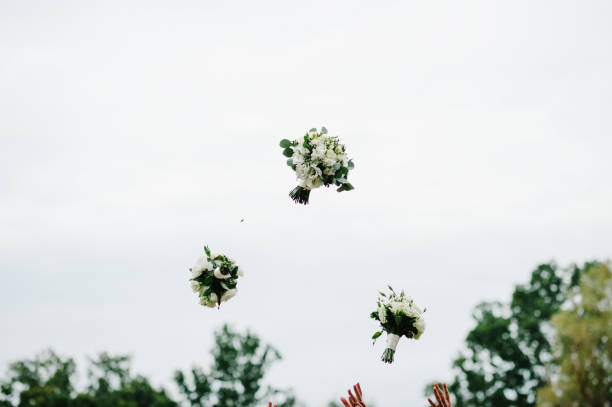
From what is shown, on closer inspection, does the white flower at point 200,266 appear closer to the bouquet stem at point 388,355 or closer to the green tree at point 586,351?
the bouquet stem at point 388,355

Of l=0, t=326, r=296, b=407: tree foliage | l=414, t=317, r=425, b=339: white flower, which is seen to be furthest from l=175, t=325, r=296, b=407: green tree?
l=414, t=317, r=425, b=339: white flower

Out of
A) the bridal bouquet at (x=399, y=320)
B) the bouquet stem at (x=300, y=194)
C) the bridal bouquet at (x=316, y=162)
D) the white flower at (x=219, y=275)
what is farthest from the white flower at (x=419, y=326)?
the white flower at (x=219, y=275)

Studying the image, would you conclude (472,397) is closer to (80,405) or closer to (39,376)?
(80,405)

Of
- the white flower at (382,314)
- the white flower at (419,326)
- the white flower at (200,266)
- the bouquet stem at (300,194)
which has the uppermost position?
the bouquet stem at (300,194)

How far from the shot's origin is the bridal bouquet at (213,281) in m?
6.32

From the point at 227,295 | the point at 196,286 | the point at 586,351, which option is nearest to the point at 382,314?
the point at 227,295

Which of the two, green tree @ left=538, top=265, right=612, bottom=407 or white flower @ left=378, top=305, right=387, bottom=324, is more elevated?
green tree @ left=538, top=265, right=612, bottom=407

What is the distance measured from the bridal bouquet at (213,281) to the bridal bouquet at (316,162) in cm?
108

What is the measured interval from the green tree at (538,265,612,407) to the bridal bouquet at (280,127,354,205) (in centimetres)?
2406

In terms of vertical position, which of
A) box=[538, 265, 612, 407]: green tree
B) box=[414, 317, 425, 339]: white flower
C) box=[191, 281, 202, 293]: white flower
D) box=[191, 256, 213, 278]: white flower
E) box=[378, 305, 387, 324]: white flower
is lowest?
box=[414, 317, 425, 339]: white flower

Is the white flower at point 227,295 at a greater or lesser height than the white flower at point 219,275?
lesser

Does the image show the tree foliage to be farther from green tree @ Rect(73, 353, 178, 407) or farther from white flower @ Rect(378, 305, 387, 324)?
white flower @ Rect(378, 305, 387, 324)

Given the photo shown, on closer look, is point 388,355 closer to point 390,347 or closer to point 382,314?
point 390,347

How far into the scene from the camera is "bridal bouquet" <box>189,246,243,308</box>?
6.32 metres
